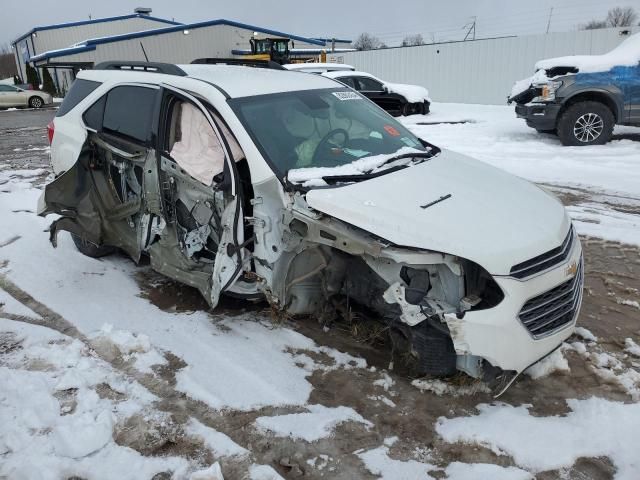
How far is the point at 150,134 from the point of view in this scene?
421 cm

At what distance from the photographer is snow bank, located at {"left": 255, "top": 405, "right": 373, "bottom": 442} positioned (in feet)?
9.43

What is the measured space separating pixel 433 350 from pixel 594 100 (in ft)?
29.1

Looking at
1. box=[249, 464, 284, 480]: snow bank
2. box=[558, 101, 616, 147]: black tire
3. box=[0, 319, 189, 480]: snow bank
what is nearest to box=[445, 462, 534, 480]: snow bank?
box=[249, 464, 284, 480]: snow bank

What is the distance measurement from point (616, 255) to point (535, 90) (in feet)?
20.4

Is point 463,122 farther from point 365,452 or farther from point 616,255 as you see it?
point 365,452

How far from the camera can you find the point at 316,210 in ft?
10.5

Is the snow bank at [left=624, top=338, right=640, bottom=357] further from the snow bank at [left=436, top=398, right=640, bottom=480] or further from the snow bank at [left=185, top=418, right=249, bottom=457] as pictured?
the snow bank at [left=185, top=418, right=249, bottom=457]

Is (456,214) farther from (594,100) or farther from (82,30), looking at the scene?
(82,30)

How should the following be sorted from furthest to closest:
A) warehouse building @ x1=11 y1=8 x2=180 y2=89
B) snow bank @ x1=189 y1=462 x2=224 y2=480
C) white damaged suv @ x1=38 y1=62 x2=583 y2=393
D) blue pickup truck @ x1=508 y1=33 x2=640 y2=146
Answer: warehouse building @ x1=11 y1=8 x2=180 y2=89
blue pickup truck @ x1=508 y1=33 x2=640 y2=146
white damaged suv @ x1=38 y1=62 x2=583 y2=393
snow bank @ x1=189 y1=462 x2=224 y2=480

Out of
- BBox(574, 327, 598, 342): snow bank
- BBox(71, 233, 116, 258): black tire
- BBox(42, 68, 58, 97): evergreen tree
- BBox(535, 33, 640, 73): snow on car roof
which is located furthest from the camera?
BBox(42, 68, 58, 97): evergreen tree

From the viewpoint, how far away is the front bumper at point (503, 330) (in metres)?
2.77

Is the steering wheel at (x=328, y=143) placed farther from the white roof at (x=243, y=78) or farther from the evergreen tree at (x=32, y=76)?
the evergreen tree at (x=32, y=76)

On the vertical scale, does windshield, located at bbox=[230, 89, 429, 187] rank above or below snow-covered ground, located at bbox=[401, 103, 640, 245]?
above

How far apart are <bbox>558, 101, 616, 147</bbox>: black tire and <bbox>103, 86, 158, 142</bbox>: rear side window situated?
8.37 meters
